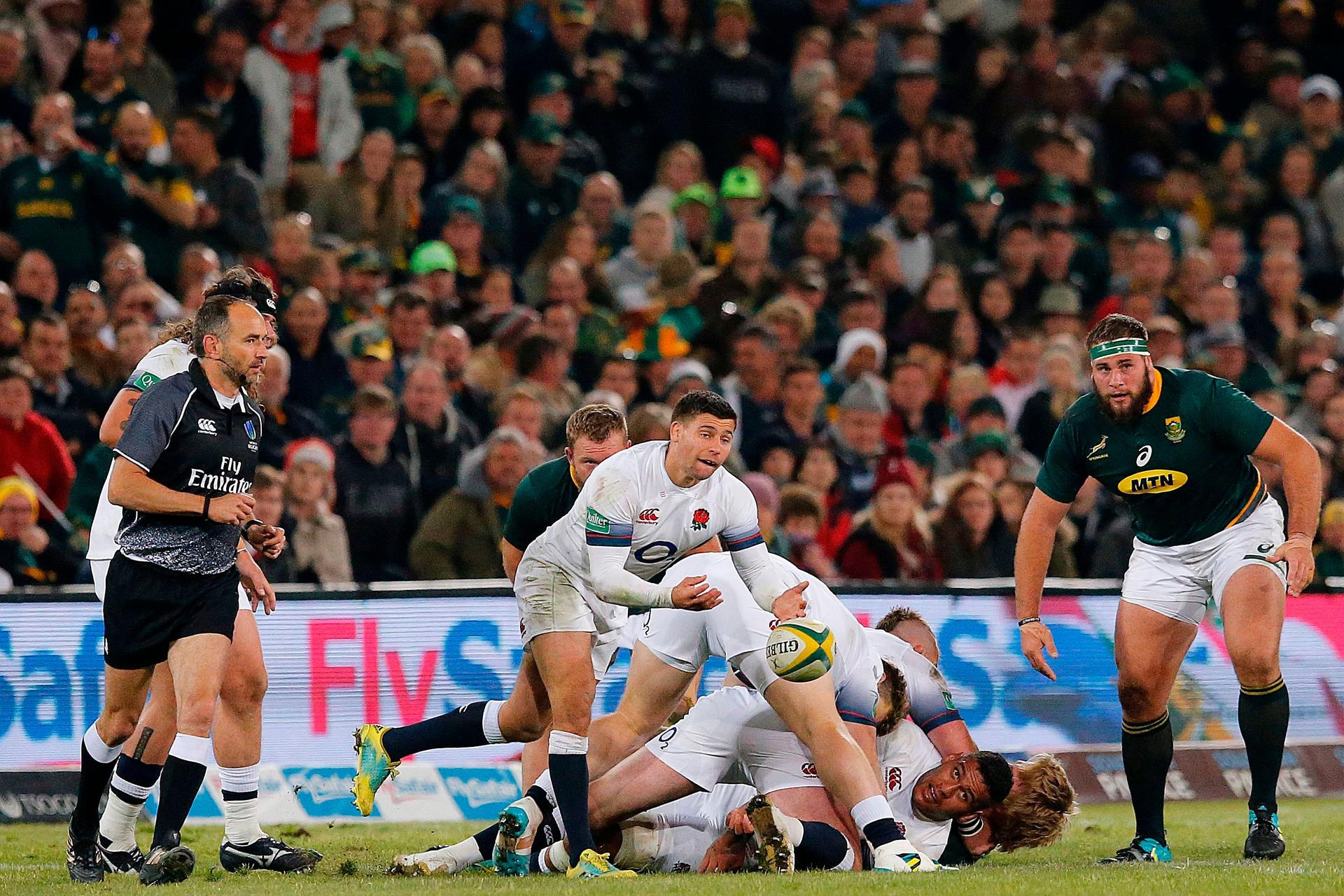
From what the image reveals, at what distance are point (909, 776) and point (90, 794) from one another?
367 centimetres

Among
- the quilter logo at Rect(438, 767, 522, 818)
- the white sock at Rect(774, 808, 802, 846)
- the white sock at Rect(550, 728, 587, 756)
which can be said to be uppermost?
the white sock at Rect(550, 728, 587, 756)

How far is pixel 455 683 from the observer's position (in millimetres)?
10992

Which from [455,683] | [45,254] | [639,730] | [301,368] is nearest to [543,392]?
[301,368]

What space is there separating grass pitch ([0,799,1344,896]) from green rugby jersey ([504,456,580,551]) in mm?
1707

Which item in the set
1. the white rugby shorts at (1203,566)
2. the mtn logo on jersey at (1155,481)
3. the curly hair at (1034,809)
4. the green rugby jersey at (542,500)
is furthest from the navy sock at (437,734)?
the mtn logo on jersey at (1155,481)

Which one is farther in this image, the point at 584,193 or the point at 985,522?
the point at 584,193

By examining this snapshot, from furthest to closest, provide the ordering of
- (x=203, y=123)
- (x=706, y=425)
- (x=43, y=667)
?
1. (x=203, y=123)
2. (x=43, y=667)
3. (x=706, y=425)

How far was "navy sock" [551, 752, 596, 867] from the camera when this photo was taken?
795 cm

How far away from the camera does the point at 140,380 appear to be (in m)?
8.32

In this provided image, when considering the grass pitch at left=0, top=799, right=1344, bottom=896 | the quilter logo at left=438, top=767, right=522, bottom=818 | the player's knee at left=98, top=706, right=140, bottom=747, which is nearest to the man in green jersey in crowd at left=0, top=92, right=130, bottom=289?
the grass pitch at left=0, top=799, right=1344, bottom=896

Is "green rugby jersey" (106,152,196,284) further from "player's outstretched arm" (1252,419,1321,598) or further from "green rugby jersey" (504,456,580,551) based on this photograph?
"player's outstretched arm" (1252,419,1321,598)

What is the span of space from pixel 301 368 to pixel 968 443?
5.04 m

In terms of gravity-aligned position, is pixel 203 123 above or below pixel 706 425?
above

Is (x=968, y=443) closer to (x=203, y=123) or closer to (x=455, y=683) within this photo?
(x=455, y=683)
